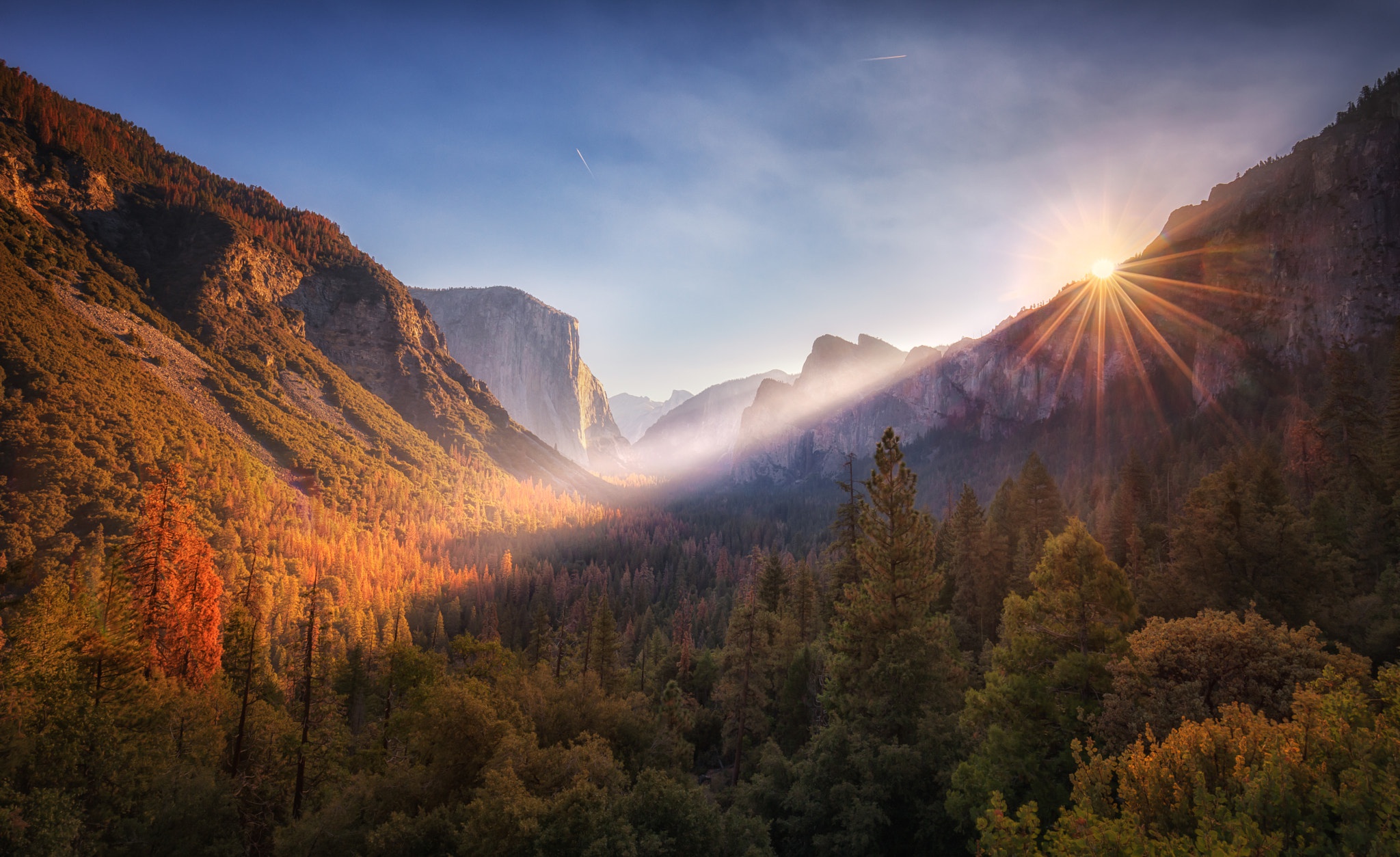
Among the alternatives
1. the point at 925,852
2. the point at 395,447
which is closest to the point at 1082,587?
the point at 925,852

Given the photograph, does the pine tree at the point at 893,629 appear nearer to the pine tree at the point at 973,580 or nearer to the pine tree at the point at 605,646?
the pine tree at the point at 973,580

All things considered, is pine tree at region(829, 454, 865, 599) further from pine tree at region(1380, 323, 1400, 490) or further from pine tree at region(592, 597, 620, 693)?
pine tree at region(1380, 323, 1400, 490)

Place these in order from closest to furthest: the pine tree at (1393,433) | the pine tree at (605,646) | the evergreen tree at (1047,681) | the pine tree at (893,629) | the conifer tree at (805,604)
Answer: the evergreen tree at (1047,681), the pine tree at (893,629), the pine tree at (1393,433), the pine tree at (605,646), the conifer tree at (805,604)

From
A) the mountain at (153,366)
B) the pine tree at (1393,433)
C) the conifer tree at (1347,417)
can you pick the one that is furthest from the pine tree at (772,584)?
the mountain at (153,366)

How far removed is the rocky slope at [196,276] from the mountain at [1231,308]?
17702 centimetres

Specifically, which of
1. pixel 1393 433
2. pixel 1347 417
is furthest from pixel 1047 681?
pixel 1347 417

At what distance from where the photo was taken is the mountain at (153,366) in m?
73.1

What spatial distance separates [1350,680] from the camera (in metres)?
10.0

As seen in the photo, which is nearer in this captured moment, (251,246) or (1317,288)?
(1317,288)

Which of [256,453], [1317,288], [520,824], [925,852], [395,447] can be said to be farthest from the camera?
[395,447]

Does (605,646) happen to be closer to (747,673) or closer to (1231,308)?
(747,673)

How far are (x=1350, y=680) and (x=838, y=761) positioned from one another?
14084 millimetres

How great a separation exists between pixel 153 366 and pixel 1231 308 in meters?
215

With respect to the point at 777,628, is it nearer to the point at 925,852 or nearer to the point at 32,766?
the point at 925,852
